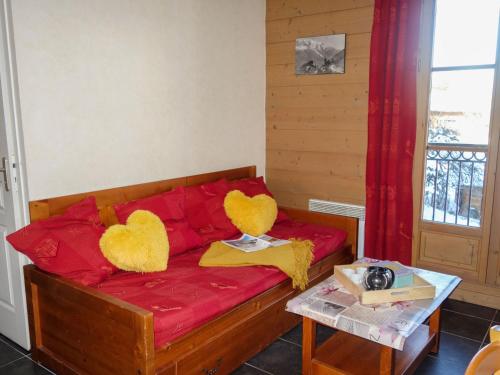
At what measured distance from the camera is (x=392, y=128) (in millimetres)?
3184

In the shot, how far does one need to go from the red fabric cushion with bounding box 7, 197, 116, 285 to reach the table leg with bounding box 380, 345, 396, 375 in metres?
1.35

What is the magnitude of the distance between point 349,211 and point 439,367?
4.70 feet

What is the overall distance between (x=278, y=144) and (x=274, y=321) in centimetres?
178

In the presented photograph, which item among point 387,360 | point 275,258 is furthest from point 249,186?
point 387,360

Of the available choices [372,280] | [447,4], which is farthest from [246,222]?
[447,4]

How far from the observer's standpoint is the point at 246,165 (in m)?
3.81

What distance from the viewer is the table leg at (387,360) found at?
6.17 feet

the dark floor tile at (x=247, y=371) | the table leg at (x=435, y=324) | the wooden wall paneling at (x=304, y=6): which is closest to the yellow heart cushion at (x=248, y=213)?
the dark floor tile at (x=247, y=371)

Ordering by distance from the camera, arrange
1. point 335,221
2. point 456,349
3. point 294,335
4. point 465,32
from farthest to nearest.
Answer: point 335,221, point 465,32, point 294,335, point 456,349

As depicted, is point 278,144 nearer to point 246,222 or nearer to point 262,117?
point 262,117

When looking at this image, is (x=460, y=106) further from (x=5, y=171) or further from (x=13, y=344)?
(x=13, y=344)

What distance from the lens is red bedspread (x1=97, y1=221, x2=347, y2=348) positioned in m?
1.97

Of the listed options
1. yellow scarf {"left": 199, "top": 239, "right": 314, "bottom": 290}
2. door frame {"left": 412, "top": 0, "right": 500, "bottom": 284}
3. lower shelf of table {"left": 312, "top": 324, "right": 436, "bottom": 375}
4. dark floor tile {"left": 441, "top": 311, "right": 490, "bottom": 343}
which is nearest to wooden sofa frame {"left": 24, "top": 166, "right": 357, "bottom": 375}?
yellow scarf {"left": 199, "top": 239, "right": 314, "bottom": 290}

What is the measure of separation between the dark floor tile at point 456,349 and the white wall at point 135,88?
6.47 feet
